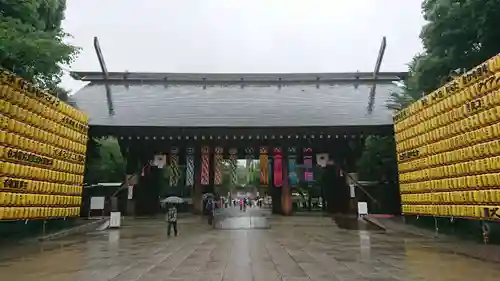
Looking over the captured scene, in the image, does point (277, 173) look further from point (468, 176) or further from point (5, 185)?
point (5, 185)

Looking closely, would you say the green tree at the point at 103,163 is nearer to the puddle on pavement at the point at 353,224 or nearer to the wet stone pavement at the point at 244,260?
the wet stone pavement at the point at 244,260

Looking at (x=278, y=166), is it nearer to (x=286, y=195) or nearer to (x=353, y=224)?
(x=286, y=195)

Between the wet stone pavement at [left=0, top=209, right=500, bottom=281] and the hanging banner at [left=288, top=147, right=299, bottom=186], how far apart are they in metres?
9.81

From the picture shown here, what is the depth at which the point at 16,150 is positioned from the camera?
10.9 meters

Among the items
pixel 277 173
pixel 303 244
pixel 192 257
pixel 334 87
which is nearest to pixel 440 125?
pixel 303 244

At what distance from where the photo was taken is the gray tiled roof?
63.5 ft

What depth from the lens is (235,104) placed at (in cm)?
2297

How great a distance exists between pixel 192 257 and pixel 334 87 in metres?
21.5

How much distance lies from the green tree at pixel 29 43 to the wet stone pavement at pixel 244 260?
5369 mm

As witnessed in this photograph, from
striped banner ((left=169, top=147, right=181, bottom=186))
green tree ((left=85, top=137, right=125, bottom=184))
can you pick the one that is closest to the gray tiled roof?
green tree ((left=85, top=137, right=125, bottom=184))

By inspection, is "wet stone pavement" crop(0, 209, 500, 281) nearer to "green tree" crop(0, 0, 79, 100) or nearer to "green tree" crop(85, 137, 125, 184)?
"green tree" crop(0, 0, 79, 100)

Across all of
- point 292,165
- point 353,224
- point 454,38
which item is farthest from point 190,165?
point 454,38

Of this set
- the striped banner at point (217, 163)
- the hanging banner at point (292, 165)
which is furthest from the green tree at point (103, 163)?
the hanging banner at point (292, 165)

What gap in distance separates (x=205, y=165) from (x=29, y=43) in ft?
44.4
